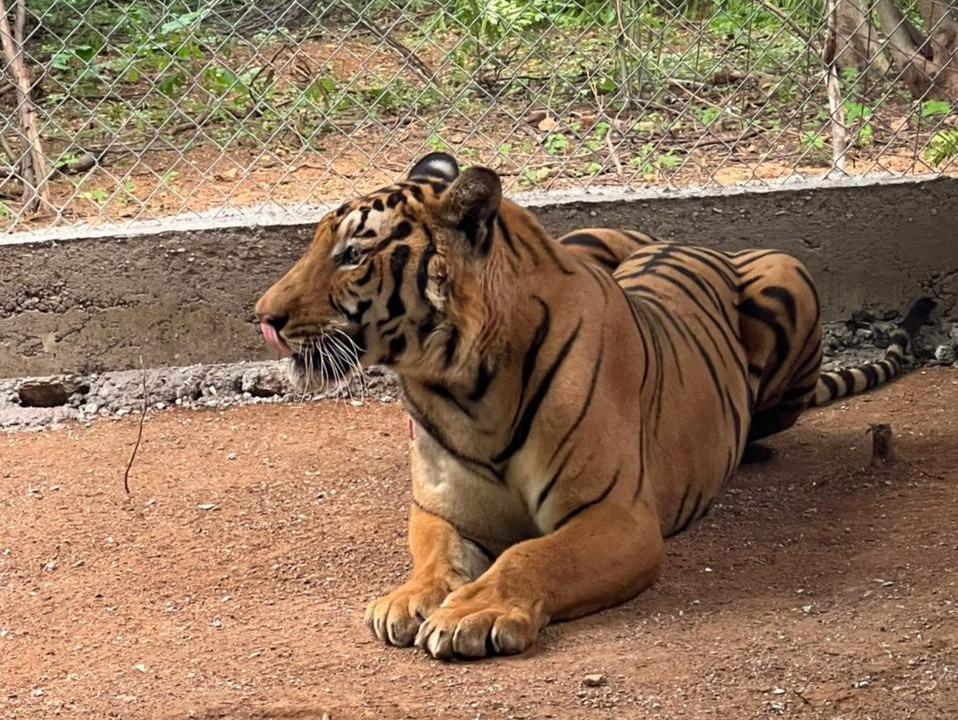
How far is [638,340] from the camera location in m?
4.30

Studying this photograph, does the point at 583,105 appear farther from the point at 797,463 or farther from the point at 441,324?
the point at 441,324

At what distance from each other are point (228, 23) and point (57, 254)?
3.97 ft

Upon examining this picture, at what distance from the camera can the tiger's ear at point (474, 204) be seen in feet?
12.6

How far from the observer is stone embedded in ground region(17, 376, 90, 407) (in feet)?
20.1

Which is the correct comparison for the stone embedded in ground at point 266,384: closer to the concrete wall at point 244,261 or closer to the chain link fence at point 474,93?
the concrete wall at point 244,261

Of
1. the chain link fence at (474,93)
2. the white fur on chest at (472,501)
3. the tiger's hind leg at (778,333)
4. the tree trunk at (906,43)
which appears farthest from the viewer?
the tree trunk at (906,43)

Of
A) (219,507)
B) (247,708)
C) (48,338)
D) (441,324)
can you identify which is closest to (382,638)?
(247,708)

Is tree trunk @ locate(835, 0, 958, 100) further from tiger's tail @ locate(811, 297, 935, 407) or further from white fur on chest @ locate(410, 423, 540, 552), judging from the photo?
white fur on chest @ locate(410, 423, 540, 552)

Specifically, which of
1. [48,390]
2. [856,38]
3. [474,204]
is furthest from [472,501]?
[856,38]

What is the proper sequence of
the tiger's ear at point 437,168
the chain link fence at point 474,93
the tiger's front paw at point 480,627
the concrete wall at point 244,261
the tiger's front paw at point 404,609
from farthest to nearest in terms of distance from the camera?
the chain link fence at point 474,93 → the concrete wall at point 244,261 → the tiger's ear at point 437,168 → the tiger's front paw at point 404,609 → the tiger's front paw at point 480,627

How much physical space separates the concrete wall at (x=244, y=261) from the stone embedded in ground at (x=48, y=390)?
0.04m

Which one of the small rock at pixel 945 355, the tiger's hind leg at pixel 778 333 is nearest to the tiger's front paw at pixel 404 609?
the tiger's hind leg at pixel 778 333

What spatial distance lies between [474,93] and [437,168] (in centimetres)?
276

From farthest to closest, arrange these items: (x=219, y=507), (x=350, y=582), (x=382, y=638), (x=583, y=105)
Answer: (x=583, y=105) < (x=219, y=507) < (x=350, y=582) < (x=382, y=638)
